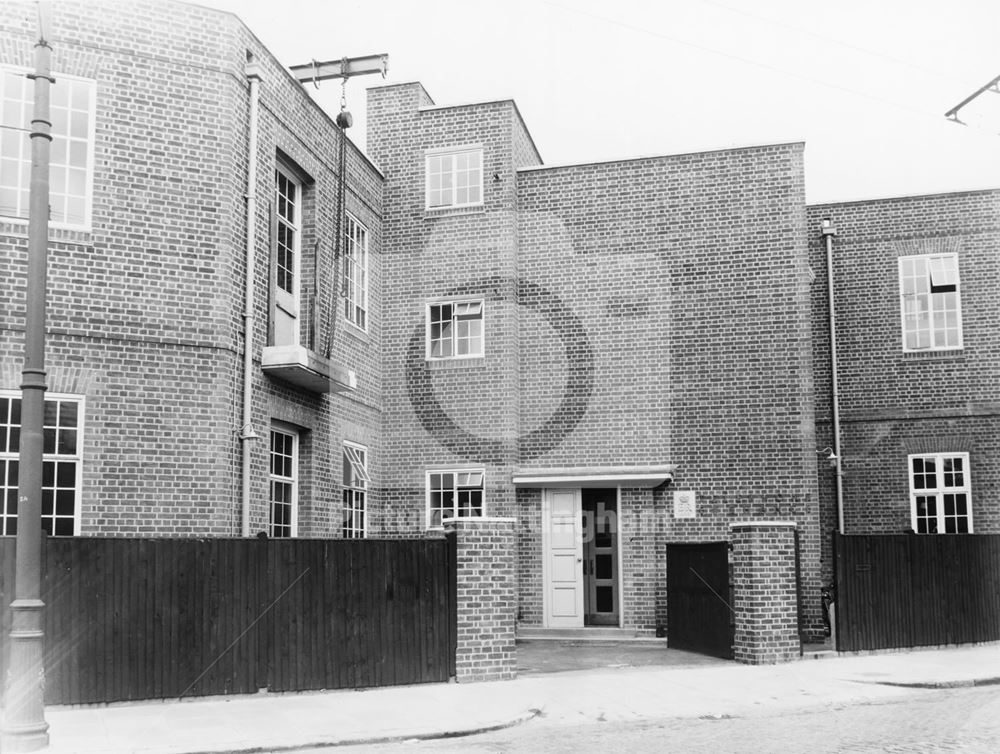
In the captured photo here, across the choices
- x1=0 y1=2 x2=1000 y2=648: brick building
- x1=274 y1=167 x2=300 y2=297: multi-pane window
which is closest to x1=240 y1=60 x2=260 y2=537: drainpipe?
x1=0 y1=2 x2=1000 y2=648: brick building

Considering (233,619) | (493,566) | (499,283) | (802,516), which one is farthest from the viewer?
(499,283)

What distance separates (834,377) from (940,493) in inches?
120

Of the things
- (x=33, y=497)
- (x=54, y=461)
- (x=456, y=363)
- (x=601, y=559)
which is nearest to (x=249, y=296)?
(x=54, y=461)

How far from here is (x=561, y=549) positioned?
19297 millimetres

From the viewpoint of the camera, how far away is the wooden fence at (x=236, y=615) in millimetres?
11219

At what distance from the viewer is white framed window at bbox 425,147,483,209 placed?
20250 mm

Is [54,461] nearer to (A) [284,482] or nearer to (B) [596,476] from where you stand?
(A) [284,482]

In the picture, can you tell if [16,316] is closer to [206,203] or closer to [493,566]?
[206,203]

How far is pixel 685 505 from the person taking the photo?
1886 centimetres

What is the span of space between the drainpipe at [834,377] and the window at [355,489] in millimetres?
9606

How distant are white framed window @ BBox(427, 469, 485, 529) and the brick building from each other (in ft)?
0.18

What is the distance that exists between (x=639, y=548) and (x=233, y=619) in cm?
879

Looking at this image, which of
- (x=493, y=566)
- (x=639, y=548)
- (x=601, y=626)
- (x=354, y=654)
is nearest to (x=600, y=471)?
(x=639, y=548)

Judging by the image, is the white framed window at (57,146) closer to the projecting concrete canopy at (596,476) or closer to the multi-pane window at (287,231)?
the multi-pane window at (287,231)
